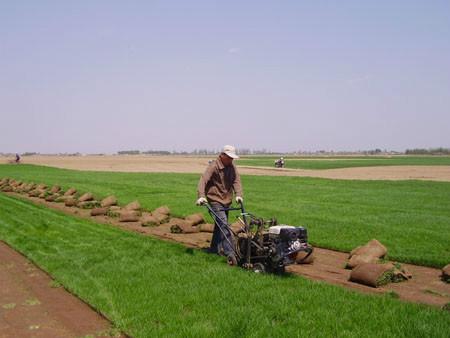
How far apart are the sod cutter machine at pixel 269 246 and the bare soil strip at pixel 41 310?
9.63 feet

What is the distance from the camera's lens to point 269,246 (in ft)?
27.3

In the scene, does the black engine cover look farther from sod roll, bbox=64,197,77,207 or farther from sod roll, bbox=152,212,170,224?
sod roll, bbox=64,197,77,207

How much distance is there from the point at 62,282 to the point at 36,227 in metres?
6.50

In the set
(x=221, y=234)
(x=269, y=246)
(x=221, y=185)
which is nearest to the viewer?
(x=269, y=246)

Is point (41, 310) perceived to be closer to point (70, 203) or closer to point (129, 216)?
point (129, 216)

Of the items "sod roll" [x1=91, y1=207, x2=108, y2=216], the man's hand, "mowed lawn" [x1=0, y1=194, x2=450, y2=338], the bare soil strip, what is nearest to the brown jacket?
the man's hand

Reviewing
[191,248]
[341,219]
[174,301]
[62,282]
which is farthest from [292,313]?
[341,219]

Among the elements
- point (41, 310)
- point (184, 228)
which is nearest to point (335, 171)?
point (184, 228)

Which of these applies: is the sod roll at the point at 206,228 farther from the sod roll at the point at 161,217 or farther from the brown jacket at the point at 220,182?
the brown jacket at the point at 220,182

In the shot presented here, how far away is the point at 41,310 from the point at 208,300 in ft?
7.44

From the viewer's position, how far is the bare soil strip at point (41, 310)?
6051 mm

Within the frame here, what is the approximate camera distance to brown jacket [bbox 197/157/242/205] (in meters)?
9.77

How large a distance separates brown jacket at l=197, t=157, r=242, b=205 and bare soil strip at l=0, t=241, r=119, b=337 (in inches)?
131

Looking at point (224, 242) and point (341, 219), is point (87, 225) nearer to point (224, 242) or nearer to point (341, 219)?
point (224, 242)
